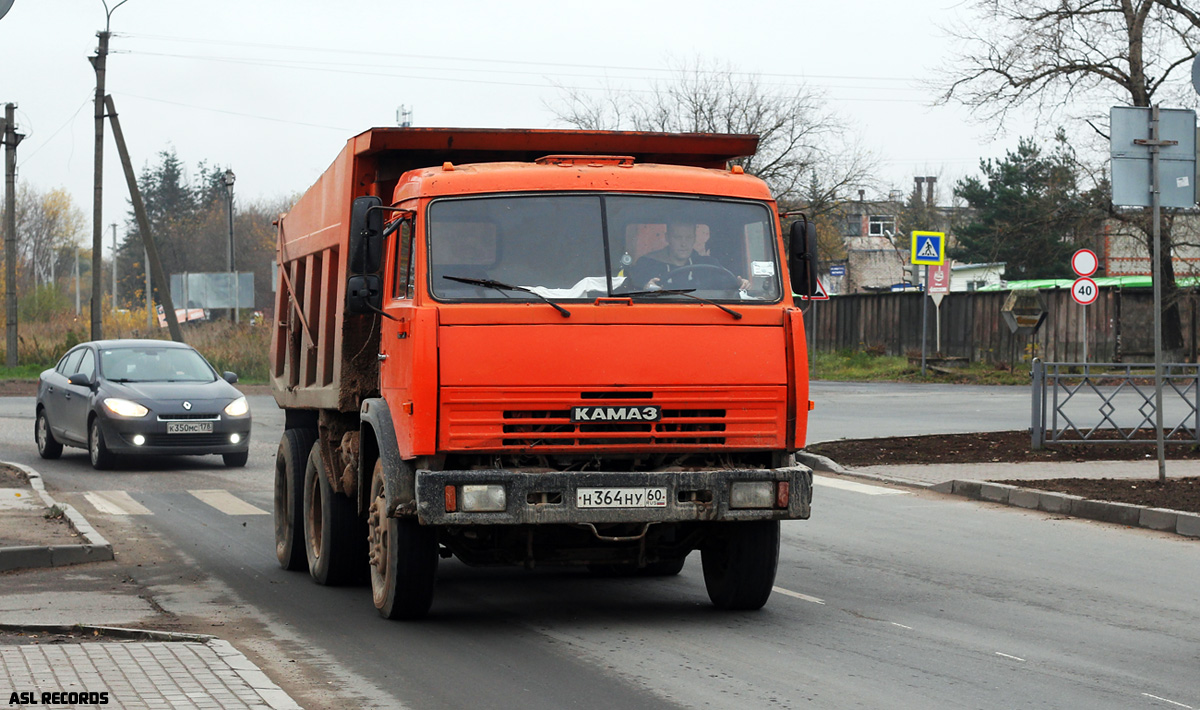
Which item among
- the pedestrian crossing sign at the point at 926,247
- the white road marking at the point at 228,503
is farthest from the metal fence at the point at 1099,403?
the pedestrian crossing sign at the point at 926,247

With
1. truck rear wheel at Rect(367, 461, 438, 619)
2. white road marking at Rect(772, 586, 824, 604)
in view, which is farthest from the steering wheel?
white road marking at Rect(772, 586, 824, 604)

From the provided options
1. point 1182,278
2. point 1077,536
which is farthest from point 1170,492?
point 1182,278

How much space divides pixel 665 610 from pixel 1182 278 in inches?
1212

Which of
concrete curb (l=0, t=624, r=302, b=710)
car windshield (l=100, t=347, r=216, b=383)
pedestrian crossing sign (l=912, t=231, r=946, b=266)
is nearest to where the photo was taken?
concrete curb (l=0, t=624, r=302, b=710)

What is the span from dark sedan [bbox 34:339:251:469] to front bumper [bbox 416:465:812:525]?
1100cm

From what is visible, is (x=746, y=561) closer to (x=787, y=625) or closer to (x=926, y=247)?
(x=787, y=625)

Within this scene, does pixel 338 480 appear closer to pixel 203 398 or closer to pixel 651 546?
pixel 651 546

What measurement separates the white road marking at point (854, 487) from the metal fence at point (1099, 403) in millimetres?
2808

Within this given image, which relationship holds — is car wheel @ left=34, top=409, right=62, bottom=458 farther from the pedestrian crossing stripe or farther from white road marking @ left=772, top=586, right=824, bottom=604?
white road marking @ left=772, top=586, right=824, bottom=604

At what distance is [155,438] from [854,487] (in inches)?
323

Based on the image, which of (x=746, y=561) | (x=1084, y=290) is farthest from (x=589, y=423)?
(x=1084, y=290)

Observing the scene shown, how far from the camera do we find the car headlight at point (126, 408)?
17.2m

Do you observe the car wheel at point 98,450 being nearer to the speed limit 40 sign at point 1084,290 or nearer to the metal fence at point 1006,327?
the metal fence at point 1006,327

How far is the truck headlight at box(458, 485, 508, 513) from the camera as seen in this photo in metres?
7.09
